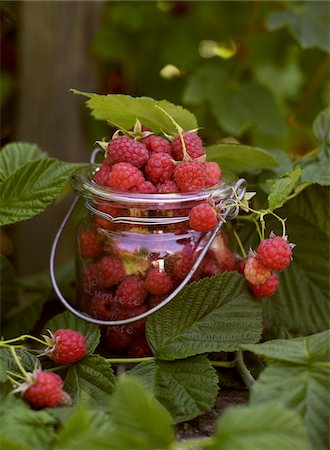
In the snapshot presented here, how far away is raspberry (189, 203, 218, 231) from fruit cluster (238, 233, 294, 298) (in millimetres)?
62

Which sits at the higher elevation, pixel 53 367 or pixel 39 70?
pixel 39 70

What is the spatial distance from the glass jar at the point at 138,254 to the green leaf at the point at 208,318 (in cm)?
2

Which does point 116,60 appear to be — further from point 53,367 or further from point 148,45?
point 53,367

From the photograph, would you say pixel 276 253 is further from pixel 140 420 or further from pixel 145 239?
pixel 140 420

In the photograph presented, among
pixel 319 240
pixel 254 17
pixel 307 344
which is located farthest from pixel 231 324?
pixel 254 17

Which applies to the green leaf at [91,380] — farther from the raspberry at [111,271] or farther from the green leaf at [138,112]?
the green leaf at [138,112]

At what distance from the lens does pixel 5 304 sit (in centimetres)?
109

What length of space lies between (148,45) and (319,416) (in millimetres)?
1347

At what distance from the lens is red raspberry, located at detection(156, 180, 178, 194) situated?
2.77 feet

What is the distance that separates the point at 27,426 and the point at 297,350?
271 millimetres

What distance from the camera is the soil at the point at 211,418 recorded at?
762mm

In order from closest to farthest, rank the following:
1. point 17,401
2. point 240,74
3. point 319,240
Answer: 1. point 17,401
2. point 319,240
3. point 240,74

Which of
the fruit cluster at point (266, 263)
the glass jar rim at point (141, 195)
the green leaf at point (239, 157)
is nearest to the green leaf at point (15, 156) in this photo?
the glass jar rim at point (141, 195)

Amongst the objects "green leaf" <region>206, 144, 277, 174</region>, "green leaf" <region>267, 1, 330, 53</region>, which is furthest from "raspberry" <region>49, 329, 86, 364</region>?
"green leaf" <region>267, 1, 330, 53</region>
